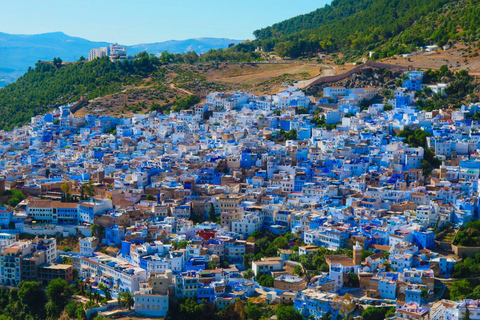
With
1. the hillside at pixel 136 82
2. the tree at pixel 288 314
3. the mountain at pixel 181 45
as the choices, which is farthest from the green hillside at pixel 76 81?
the mountain at pixel 181 45

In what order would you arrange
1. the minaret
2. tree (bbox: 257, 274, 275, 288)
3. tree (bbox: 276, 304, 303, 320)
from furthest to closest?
the minaret < tree (bbox: 257, 274, 275, 288) < tree (bbox: 276, 304, 303, 320)

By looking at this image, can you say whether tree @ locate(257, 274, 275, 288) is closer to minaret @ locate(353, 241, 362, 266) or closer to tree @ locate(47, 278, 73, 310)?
minaret @ locate(353, 241, 362, 266)

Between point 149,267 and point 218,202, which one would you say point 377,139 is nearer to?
point 218,202

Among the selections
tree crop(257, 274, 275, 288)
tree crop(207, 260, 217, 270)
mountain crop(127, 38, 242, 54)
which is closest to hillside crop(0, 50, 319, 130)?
tree crop(207, 260, 217, 270)

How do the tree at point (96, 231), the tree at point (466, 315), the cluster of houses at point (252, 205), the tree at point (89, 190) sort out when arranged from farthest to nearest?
the tree at point (89, 190), the tree at point (96, 231), the cluster of houses at point (252, 205), the tree at point (466, 315)

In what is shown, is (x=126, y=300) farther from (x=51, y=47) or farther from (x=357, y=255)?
(x=51, y=47)

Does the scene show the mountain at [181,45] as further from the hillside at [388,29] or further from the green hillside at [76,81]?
the green hillside at [76,81]
